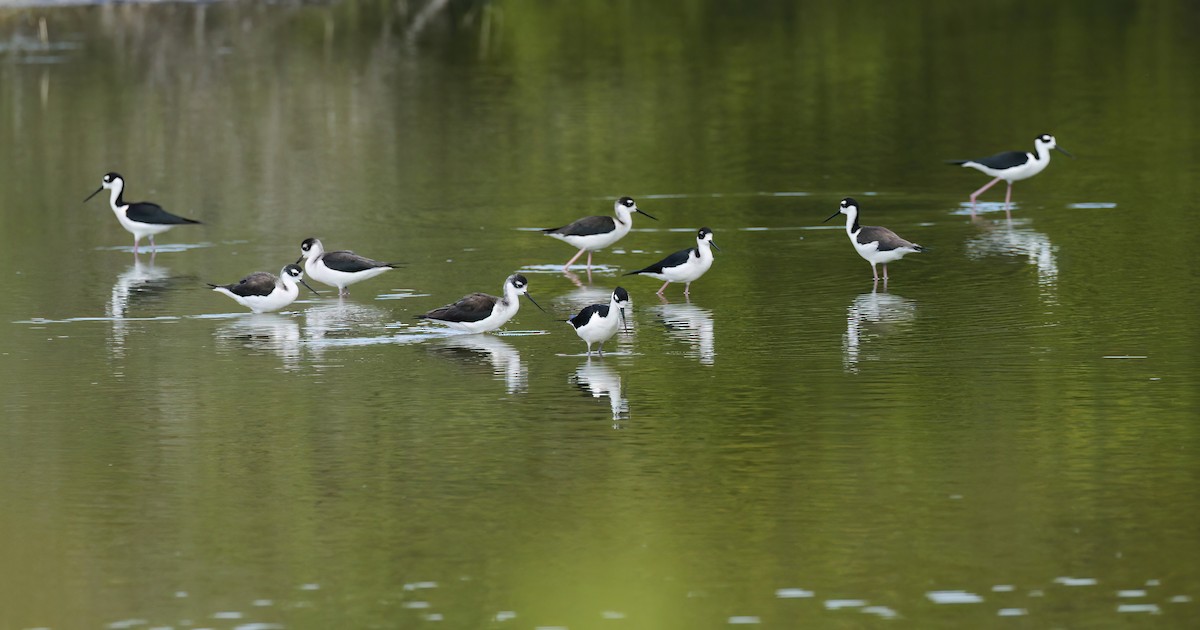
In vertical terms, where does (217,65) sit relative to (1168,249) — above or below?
above

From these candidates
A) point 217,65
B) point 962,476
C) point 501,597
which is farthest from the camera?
point 217,65

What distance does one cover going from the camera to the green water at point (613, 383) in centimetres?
1001

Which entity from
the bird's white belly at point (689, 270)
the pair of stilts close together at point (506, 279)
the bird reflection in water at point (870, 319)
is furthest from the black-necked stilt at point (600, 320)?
the bird's white belly at point (689, 270)

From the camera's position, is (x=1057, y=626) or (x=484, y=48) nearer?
(x=1057, y=626)

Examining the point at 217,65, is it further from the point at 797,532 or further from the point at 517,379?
the point at 797,532

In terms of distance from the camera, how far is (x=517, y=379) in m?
14.8

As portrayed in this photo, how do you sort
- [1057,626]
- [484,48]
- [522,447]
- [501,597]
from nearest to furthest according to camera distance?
[1057,626] < [501,597] < [522,447] < [484,48]

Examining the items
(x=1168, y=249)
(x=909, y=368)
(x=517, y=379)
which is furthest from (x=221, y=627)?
(x=1168, y=249)

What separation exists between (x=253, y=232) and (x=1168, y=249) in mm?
10148

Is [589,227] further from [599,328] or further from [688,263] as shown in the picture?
[599,328]

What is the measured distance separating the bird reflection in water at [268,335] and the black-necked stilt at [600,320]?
219cm

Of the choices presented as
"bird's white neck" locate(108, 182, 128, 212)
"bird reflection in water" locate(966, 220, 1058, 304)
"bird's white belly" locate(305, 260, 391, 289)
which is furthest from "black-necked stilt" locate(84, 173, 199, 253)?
"bird reflection in water" locate(966, 220, 1058, 304)

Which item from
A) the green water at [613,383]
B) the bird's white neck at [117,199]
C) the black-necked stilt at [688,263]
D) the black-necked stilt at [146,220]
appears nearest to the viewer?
the green water at [613,383]

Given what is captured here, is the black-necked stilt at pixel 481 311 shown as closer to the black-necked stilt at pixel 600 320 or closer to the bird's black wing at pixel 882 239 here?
the black-necked stilt at pixel 600 320
